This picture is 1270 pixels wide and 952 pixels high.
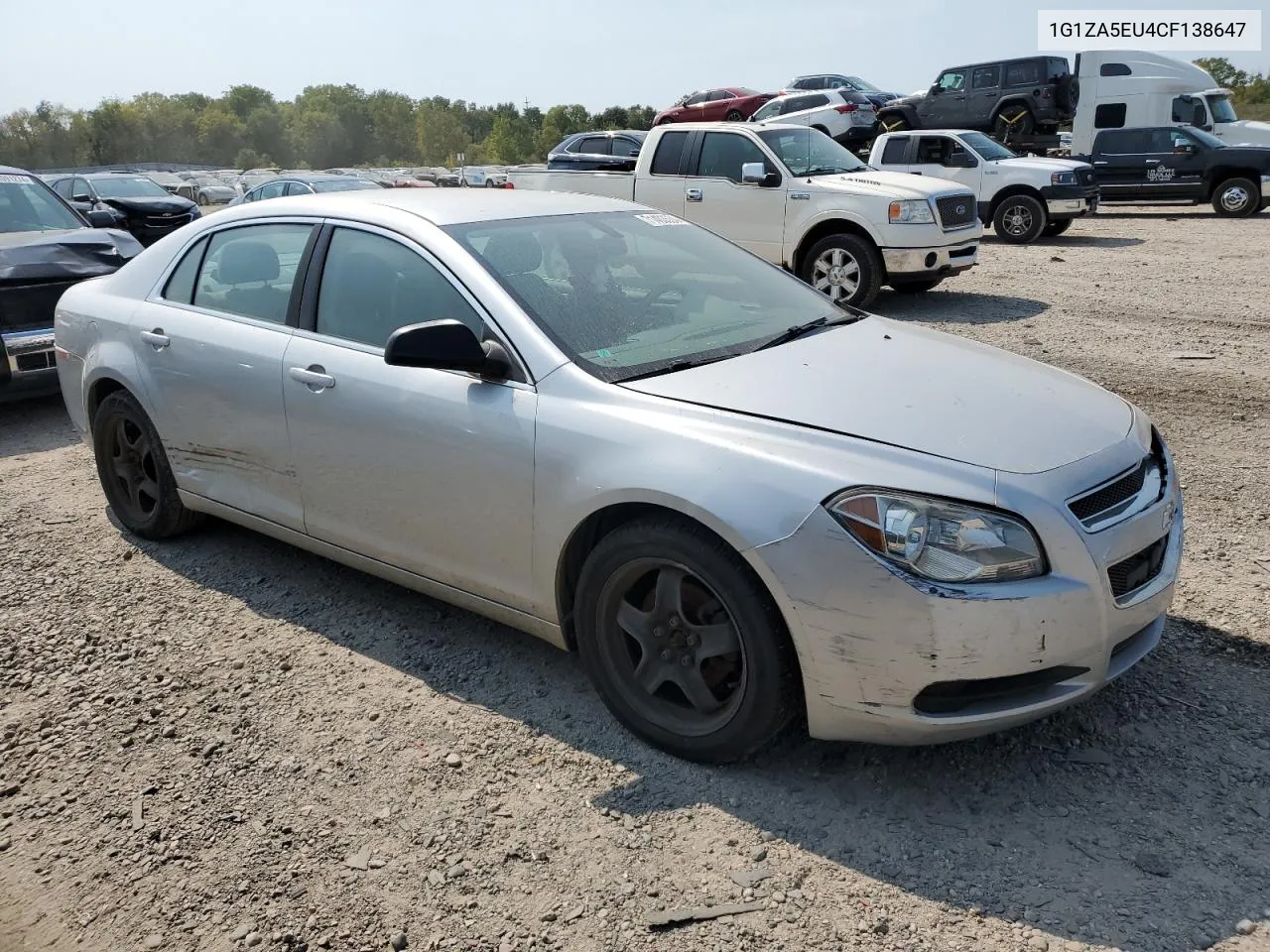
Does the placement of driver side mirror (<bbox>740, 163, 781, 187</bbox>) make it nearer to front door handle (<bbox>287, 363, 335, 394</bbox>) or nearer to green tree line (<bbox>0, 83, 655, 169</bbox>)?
front door handle (<bbox>287, 363, 335, 394</bbox>)

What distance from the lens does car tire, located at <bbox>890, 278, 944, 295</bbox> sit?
10.8m

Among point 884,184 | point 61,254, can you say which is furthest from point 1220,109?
point 61,254

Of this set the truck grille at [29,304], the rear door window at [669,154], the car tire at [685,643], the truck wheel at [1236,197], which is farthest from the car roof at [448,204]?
the truck wheel at [1236,197]

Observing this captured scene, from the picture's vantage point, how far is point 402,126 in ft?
445

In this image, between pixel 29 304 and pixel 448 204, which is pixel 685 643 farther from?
pixel 29 304

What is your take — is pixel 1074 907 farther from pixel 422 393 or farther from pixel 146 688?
pixel 146 688

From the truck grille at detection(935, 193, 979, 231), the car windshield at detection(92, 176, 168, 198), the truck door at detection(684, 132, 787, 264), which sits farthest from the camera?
the car windshield at detection(92, 176, 168, 198)

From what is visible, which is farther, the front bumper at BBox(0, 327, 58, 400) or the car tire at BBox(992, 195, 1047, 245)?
the car tire at BBox(992, 195, 1047, 245)

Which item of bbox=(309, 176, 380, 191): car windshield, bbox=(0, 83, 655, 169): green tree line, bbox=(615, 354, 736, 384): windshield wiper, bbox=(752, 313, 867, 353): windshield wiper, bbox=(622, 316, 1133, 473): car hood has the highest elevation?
bbox=(0, 83, 655, 169): green tree line

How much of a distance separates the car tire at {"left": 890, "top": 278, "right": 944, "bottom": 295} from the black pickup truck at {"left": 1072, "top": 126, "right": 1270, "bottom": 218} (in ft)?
33.6

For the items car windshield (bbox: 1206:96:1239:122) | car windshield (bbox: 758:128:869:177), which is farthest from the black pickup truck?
car windshield (bbox: 758:128:869:177)

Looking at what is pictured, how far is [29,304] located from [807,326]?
605 centimetres

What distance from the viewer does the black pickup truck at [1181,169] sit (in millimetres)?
19156

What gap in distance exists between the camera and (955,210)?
10984 millimetres
